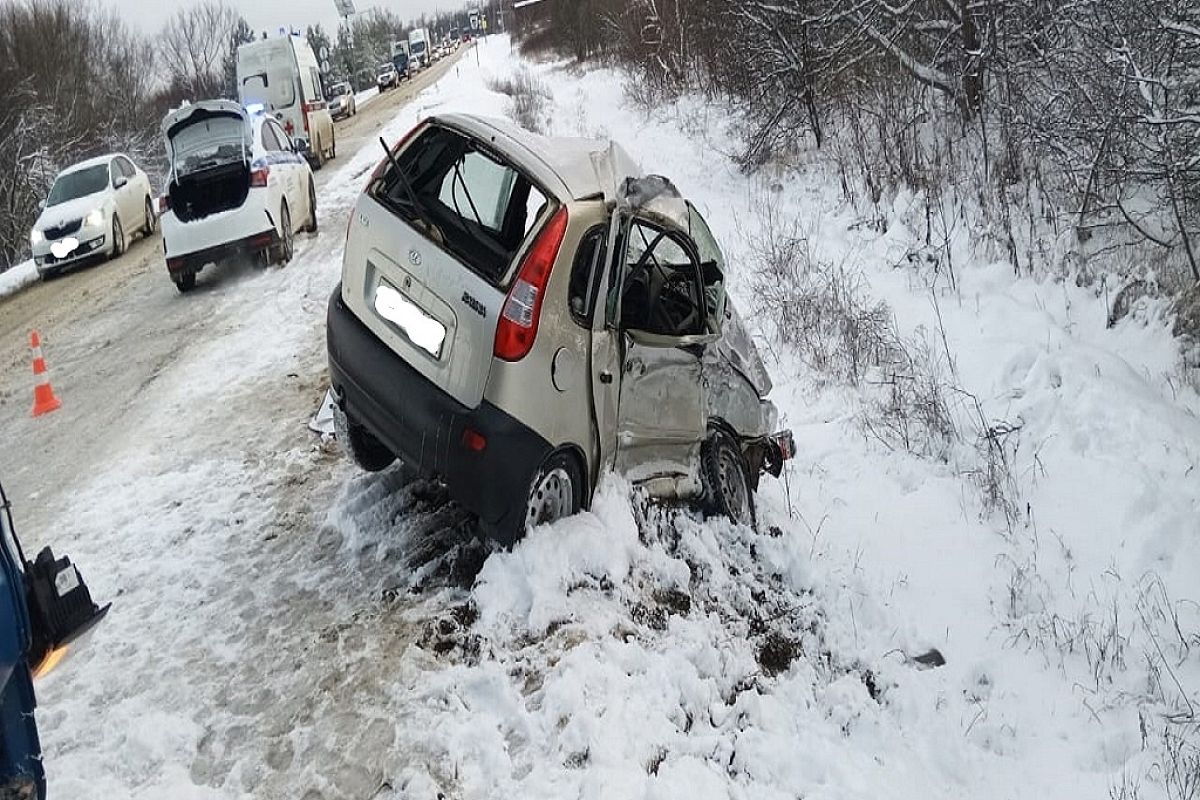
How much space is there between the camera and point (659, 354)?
4.97 metres

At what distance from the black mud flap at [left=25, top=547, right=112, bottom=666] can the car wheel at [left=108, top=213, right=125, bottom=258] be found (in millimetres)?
13330


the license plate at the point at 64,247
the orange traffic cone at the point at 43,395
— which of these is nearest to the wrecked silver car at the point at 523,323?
the orange traffic cone at the point at 43,395

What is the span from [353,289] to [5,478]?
324cm

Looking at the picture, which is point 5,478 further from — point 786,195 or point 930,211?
point 786,195

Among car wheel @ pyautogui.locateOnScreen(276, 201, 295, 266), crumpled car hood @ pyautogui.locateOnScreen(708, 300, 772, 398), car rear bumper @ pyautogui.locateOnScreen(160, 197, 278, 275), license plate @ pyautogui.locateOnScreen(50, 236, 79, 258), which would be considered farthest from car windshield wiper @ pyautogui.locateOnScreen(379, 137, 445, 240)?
license plate @ pyautogui.locateOnScreen(50, 236, 79, 258)

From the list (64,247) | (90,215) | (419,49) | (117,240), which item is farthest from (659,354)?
(419,49)

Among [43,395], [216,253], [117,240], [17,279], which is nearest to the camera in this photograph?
[43,395]

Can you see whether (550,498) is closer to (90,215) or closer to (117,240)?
(90,215)

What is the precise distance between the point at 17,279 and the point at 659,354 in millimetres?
12621

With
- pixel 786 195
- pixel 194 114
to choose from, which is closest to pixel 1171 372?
pixel 786 195

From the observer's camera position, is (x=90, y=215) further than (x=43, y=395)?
Yes

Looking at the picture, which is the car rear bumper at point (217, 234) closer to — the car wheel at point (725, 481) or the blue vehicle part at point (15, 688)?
the car wheel at point (725, 481)

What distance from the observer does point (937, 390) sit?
25.1 ft

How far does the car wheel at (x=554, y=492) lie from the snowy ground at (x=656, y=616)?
0.30ft
